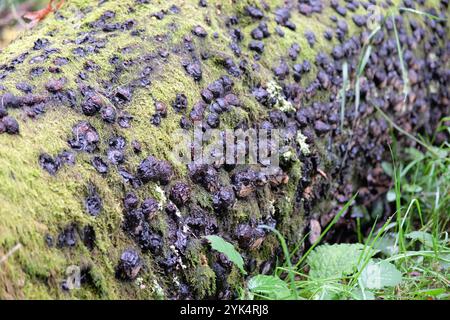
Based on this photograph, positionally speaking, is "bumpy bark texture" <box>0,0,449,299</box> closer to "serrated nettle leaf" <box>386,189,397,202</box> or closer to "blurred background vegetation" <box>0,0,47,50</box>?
"serrated nettle leaf" <box>386,189,397,202</box>

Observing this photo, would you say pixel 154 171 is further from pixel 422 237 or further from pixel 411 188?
pixel 411 188

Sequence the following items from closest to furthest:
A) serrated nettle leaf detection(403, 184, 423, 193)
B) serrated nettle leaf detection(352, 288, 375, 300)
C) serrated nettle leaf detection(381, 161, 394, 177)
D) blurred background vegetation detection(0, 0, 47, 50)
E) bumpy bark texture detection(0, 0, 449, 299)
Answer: bumpy bark texture detection(0, 0, 449, 299) → serrated nettle leaf detection(352, 288, 375, 300) → serrated nettle leaf detection(403, 184, 423, 193) → serrated nettle leaf detection(381, 161, 394, 177) → blurred background vegetation detection(0, 0, 47, 50)

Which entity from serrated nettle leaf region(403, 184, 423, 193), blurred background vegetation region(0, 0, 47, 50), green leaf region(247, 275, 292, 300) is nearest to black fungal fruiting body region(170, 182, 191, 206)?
green leaf region(247, 275, 292, 300)

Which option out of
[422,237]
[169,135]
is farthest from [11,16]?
[422,237]

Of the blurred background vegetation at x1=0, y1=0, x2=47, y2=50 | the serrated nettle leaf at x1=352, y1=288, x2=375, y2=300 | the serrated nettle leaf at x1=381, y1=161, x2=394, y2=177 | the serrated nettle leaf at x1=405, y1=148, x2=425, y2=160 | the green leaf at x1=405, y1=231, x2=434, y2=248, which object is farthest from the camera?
the blurred background vegetation at x1=0, y1=0, x2=47, y2=50

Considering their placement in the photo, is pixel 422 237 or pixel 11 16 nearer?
pixel 422 237

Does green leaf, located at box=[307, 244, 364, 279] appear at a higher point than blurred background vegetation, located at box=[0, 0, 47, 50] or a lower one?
lower

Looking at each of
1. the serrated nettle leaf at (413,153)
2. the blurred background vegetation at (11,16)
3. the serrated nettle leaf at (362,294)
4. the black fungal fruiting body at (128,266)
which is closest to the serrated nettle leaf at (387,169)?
the serrated nettle leaf at (413,153)
